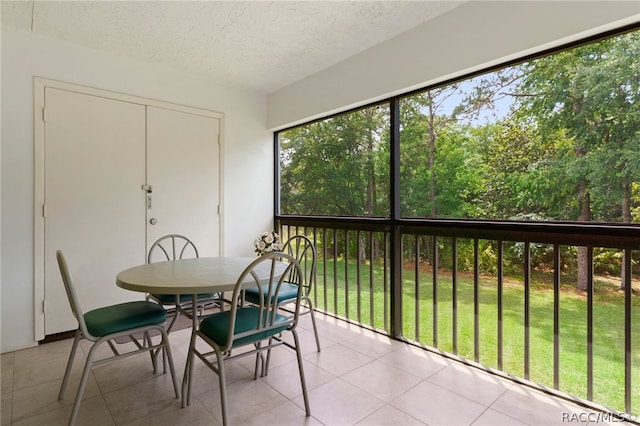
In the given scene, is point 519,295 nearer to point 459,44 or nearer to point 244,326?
point 459,44

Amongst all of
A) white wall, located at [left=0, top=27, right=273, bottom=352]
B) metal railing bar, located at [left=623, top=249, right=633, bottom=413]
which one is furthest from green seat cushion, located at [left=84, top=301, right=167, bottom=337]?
metal railing bar, located at [left=623, top=249, right=633, bottom=413]

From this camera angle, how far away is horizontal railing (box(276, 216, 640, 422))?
1.84 m

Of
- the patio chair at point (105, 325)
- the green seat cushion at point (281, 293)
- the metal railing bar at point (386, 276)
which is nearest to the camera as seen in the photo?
the patio chair at point (105, 325)

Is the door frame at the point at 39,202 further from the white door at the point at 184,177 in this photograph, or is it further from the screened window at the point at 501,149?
the screened window at the point at 501,149

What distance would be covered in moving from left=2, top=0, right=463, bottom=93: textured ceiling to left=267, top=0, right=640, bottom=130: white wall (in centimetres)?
12

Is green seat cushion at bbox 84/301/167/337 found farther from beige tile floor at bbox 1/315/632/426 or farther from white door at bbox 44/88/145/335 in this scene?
white door at bbox 44/88/145/335

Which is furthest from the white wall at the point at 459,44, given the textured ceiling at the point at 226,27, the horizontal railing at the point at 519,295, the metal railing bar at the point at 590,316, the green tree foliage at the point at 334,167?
the metal railing bar at the point at 590,316

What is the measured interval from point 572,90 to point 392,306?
246 centimetres

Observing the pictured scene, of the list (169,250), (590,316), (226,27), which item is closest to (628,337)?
(590,316)

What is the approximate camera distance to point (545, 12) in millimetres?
1840

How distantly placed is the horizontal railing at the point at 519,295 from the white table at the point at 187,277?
127 cm

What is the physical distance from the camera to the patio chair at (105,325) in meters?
1.57

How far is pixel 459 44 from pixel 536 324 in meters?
2.50

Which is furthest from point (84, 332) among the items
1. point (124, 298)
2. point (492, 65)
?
point (492, 65)
